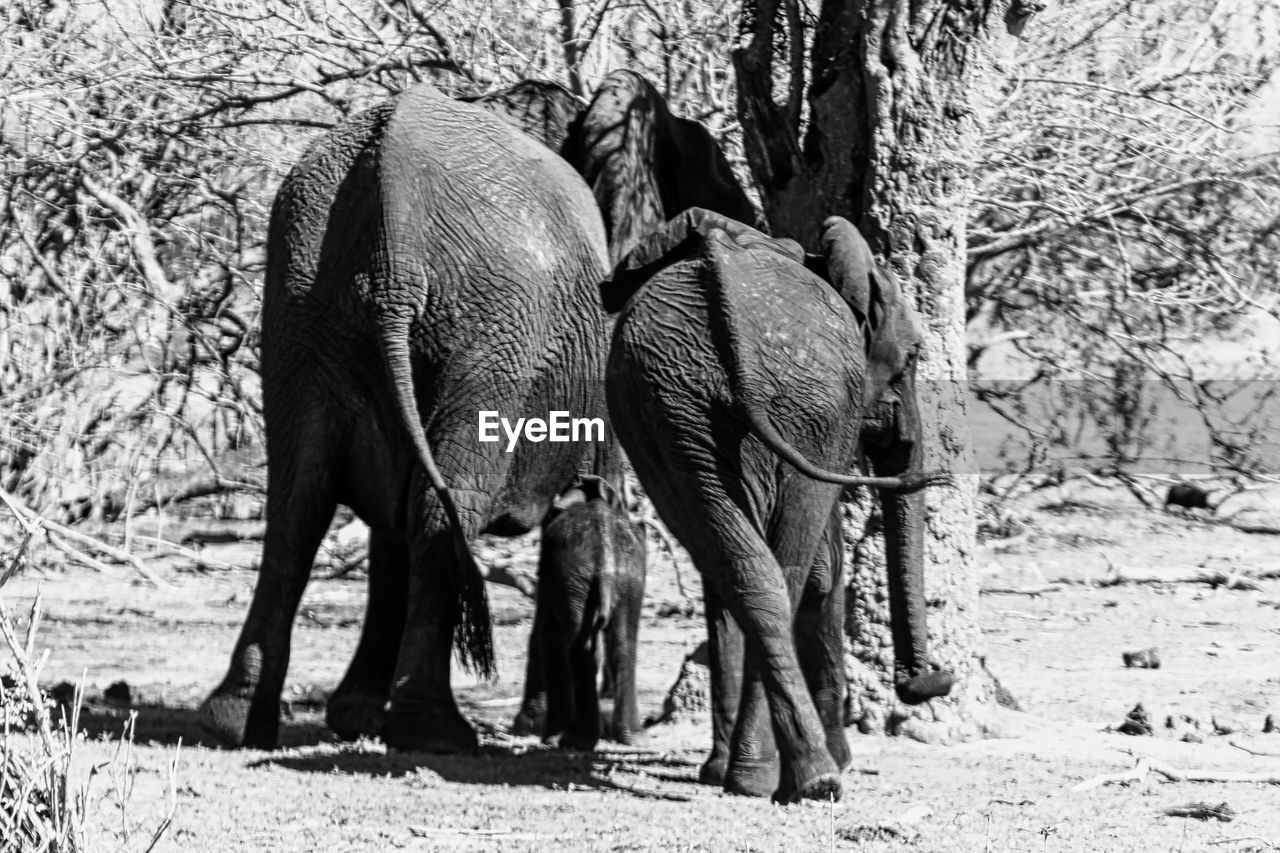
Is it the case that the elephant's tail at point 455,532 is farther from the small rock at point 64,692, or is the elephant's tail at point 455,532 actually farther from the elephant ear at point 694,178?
the small rock at point 64,692

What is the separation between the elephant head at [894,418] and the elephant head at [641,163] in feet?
4.11

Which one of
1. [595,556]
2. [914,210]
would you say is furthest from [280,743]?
[914,210]

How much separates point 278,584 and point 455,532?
705 mm

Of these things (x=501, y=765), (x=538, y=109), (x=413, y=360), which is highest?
(x=538, y=109)

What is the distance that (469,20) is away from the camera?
32.7 feet

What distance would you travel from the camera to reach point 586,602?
6535mm

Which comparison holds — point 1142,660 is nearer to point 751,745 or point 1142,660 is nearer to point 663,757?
point 663,757

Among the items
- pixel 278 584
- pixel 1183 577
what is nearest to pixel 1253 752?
pixel 278 584

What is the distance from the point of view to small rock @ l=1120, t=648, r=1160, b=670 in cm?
889

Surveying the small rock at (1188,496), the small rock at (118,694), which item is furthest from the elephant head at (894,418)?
→ the small rock at (1188,496)

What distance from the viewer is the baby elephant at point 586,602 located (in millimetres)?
6527

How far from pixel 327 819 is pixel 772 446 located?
1.53 meters

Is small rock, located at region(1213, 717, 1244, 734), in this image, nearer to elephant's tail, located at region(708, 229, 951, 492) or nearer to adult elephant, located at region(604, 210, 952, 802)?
adult elephant, located at region(604, 210, 952, 802)

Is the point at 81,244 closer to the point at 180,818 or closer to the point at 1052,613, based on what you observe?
the point at 1052,613
